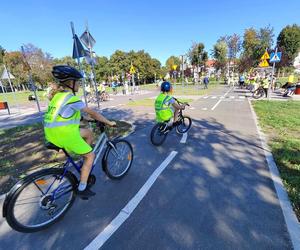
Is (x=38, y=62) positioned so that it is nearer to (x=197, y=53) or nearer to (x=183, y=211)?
(x=197, y=53)

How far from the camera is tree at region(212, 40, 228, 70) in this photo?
43.8 metres

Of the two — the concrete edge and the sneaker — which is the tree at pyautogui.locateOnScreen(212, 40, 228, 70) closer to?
the concrete edge

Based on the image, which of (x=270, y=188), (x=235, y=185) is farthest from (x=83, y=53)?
(x=270, y=188)

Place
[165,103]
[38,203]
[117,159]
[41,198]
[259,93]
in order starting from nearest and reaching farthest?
1. [41,198]
2. [38,203]
3. [117,159]
4. [165,103]
5. [259,93]

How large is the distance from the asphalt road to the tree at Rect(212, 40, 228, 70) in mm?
45065

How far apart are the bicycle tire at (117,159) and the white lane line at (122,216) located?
579 millimetres

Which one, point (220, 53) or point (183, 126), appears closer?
point (183, 126)

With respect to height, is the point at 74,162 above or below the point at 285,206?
above

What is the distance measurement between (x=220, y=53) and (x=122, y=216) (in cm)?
4798

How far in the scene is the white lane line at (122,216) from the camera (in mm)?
2365

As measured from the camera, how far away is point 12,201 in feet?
7.72

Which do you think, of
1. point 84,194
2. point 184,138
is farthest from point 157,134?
point 84,194

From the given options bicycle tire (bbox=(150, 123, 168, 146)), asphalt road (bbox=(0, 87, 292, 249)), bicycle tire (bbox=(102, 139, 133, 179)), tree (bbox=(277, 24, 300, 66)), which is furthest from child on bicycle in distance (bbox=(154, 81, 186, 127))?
tree (bbox=(277, 24, 300, 66))

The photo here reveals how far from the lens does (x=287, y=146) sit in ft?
16.7
